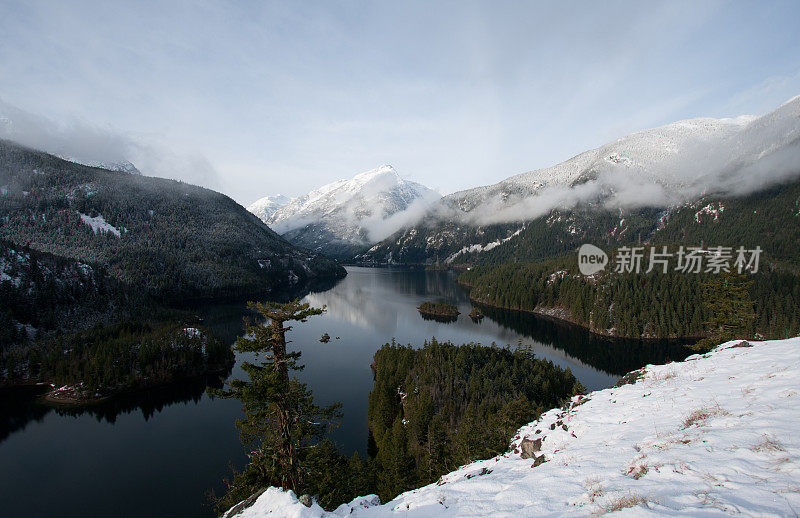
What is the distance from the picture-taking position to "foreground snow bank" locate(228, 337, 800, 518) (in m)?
7.77

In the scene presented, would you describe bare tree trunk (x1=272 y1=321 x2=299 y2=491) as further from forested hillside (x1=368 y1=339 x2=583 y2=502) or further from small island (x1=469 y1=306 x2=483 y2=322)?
small island (x1=469 y1=306 x2=483 y2=322)

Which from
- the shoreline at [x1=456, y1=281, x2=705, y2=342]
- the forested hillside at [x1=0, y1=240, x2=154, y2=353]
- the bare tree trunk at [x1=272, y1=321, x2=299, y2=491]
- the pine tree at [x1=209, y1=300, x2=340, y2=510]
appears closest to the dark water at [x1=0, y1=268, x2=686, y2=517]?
the shoreline at [x1=456, y1=281, x2=705, y2=342]

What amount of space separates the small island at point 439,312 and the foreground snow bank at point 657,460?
11376cm

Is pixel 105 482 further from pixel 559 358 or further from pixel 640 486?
pixel 559 358

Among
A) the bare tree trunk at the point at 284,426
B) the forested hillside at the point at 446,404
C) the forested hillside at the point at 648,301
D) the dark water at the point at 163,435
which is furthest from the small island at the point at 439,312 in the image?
the bare tree trunk at the point at 284,426

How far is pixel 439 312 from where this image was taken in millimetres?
137625

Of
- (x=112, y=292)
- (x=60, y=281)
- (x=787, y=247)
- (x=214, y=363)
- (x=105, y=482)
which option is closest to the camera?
(x=105, y=482)

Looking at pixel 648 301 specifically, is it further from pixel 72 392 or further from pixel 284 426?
pixel 72 392

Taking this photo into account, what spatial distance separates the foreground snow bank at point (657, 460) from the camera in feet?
25.5

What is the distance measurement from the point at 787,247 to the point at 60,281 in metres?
298

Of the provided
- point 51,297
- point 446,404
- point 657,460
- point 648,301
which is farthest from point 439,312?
point 657,460

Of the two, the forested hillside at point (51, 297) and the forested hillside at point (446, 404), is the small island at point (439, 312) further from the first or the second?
the forested hillside at point (51, 297)

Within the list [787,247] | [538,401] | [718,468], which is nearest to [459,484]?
[718,468]

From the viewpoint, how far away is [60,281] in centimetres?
11225
